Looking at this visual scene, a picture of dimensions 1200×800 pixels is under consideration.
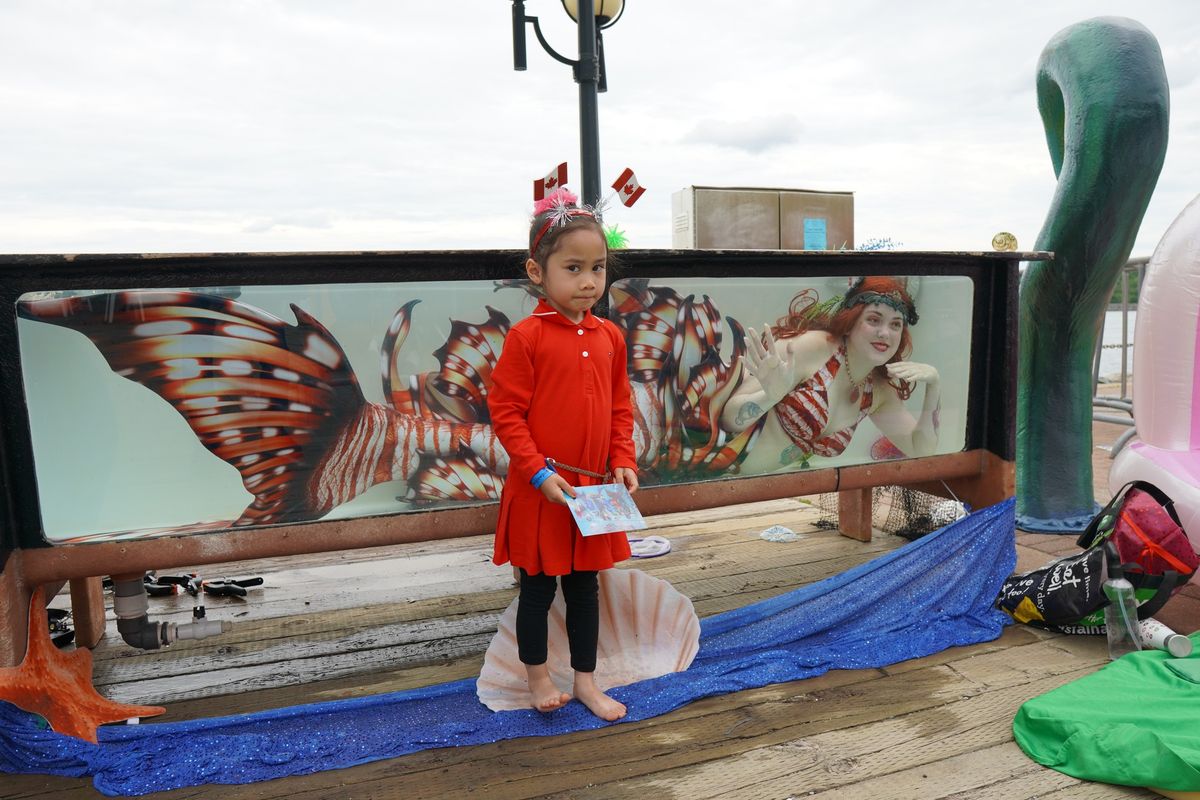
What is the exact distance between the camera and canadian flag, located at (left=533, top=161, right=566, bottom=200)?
2.34 meters

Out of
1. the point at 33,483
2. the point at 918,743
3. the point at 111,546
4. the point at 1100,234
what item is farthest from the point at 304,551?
the point at 1100,234

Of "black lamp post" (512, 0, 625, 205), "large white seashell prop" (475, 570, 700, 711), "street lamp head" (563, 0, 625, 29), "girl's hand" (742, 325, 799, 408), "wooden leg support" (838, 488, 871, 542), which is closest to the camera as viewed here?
"large white seashell prop" (475, 570, 700, 711)

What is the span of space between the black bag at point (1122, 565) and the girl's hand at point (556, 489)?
165cm

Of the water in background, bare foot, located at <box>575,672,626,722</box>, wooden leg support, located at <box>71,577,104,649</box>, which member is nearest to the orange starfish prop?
wooden leg support, located at <box>71,577,104,649</box>

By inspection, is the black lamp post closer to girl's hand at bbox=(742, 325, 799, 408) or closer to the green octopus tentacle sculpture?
the green octopus tentacle sculpture

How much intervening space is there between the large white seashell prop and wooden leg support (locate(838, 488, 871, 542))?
154cm

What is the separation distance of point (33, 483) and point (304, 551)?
693 mm

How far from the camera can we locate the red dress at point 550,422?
2.09 meters

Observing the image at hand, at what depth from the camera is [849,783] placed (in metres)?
1.87

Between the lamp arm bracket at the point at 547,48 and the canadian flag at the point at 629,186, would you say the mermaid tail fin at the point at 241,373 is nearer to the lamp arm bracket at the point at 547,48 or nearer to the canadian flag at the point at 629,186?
the canadian flag at the point at 629,186

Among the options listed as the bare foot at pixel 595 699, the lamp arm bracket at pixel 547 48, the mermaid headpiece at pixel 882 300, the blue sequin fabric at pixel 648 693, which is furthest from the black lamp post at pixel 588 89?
the bare foot at pixel 595 699

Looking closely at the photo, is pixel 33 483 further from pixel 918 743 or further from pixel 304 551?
pixel 918 743

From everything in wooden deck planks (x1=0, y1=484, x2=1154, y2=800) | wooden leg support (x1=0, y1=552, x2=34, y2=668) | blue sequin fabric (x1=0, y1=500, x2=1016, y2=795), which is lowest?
wooden deck planks (x1=0, y1=484, x2=1154, y2=800)

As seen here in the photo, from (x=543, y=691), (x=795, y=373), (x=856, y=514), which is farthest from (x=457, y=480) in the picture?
(x=856, y=514)
